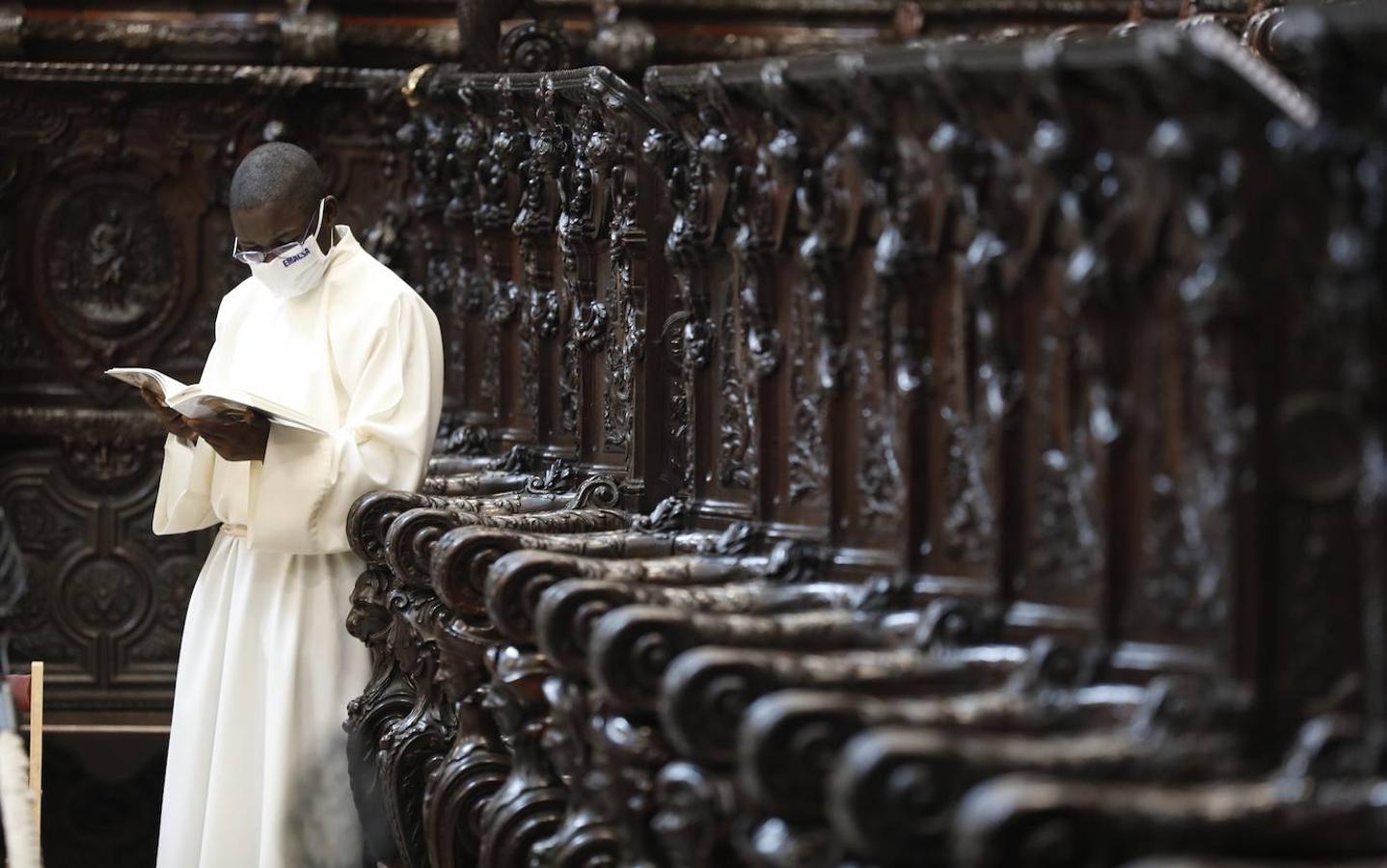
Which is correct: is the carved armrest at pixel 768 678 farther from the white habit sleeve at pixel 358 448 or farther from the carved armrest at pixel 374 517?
the white habit sleeve at pixel 358 448

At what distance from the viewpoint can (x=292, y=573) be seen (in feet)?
19.3

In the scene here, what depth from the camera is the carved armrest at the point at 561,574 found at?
419cm

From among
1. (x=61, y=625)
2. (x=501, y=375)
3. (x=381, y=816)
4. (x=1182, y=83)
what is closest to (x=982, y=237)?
(x=1182, y=83)

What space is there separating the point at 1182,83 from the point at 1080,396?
0.64 meters

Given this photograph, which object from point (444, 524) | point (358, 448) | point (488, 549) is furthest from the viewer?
point (358, 448)

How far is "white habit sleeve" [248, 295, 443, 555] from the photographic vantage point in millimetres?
5617

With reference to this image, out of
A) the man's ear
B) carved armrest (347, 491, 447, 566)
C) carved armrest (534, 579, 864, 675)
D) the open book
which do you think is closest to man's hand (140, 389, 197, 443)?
the open book

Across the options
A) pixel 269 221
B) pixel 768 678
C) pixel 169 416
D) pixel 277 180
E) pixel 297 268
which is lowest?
pixel 768 678

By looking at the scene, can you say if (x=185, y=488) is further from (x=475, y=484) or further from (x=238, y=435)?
(x=475, y=484)

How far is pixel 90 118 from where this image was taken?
8.64 m

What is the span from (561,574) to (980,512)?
3.26 ft

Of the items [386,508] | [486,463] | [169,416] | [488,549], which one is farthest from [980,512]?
[486,463]

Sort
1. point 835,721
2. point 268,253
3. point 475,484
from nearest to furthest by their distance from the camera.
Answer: point 835,721
point 268,253
point 475,484

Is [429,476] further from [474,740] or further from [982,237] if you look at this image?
[982,237]
